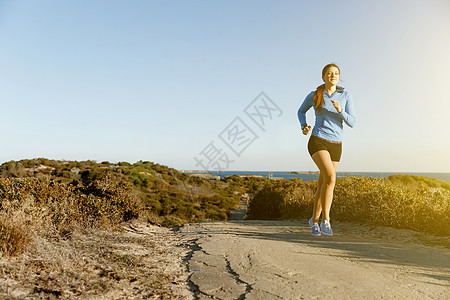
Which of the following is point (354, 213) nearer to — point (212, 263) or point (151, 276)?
point (212, 263)

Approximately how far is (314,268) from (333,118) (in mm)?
2286

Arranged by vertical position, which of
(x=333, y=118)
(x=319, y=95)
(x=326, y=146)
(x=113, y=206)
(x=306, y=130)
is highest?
(x=319, y=95)

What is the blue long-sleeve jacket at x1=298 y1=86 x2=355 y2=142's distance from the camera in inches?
186

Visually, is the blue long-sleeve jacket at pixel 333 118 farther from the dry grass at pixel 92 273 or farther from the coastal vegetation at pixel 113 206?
the coastal vegetation at pixel 113 206

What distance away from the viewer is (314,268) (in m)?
3.66

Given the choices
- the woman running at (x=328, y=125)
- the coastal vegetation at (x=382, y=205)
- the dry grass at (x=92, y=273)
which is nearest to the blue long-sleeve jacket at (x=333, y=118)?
the woman running at (x=328, y=125)

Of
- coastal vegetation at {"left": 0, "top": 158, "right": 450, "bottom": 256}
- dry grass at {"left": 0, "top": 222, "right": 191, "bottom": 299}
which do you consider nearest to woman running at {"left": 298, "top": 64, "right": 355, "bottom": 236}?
dry grass at {"left": 0, "top": 222, "right": 191, "bottom": 299}

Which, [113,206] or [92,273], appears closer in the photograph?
[92,273]

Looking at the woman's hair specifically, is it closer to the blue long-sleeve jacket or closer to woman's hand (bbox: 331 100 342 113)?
the blue long-sleeve jacket

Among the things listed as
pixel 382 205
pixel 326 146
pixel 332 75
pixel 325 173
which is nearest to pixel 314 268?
pixel 325 173

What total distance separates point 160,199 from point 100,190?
12.0m

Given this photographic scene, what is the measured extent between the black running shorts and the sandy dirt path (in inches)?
57.3

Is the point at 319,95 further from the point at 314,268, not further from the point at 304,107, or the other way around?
the point at 314,268

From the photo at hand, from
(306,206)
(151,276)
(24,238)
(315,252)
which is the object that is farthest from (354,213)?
(24,238)
